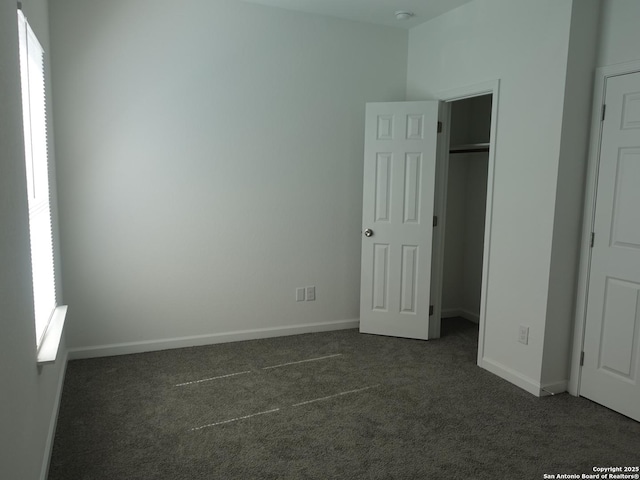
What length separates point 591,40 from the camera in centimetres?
297

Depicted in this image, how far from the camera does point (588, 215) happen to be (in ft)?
10.2

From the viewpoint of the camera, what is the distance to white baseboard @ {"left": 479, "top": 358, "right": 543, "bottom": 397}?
125 inches

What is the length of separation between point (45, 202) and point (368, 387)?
7.59ft

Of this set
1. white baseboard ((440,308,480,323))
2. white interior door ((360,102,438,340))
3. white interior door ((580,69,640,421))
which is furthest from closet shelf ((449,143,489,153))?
white baseboard ((440,308,480,323))

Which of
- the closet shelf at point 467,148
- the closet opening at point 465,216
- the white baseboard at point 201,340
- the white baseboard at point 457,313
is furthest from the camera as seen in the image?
the white baseboard at point 457,313

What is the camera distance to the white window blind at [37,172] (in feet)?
7.46

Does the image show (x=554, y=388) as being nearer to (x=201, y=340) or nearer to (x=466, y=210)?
(x=466, y=210)

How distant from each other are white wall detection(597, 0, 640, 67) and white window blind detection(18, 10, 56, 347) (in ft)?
10.5

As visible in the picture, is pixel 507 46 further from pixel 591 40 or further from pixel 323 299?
pixel 323 299

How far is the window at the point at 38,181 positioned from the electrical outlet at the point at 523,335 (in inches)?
112

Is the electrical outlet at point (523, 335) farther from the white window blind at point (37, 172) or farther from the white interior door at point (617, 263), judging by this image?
the white window blind at point (37, 172)

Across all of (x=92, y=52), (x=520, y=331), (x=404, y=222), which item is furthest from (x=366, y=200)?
(x=92, y=52)

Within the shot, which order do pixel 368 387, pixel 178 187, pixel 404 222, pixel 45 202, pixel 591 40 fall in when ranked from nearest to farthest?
1. pixel 45 202
2. pixel 591 40
3. pixel 368 387
4. pixel 178 187
5. pixel 404 222

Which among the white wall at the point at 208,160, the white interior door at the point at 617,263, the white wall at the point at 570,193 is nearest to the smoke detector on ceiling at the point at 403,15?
the white wall at the point at 208,160
